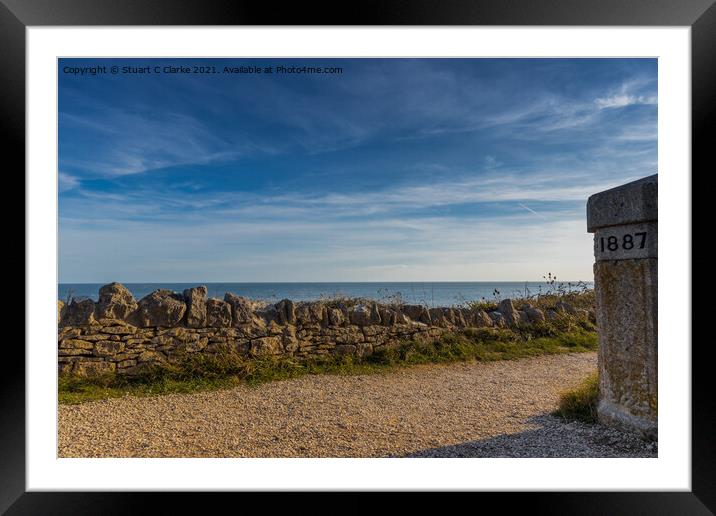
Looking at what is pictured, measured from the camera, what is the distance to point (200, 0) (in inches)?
92.1

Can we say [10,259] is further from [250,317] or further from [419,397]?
[419,397]

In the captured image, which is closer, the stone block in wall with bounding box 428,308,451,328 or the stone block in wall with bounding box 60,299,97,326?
the stone block in wall with bounding box 60,299,97,326

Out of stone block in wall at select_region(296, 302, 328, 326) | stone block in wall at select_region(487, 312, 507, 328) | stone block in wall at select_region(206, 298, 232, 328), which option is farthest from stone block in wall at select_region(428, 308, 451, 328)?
stone block in wall at select_region(206, 298, 232, 328)

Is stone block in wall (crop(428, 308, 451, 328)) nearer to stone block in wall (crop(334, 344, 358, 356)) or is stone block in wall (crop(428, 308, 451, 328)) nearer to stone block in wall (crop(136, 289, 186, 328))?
stone block in wall (crop(334, 344, 358, 356))

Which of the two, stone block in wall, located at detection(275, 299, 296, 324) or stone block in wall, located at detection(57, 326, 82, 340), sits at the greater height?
stone block in wall, located at detection(275, 299, 296, 324)

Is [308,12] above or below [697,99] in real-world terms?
above

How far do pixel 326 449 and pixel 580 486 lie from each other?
203 centimetres

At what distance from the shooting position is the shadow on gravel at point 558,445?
3295mm

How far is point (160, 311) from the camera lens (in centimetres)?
562

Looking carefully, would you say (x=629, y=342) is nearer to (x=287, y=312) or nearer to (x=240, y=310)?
(x=287, y=312)

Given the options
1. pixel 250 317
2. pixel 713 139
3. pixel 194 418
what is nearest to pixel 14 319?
pixel 194 418

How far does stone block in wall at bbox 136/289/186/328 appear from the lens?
557 centimetres

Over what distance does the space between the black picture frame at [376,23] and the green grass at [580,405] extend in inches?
62.5

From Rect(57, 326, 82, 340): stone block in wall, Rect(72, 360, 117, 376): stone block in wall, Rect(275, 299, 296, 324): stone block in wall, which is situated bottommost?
Rect(72, 360, 117, 376): stone block in wall
